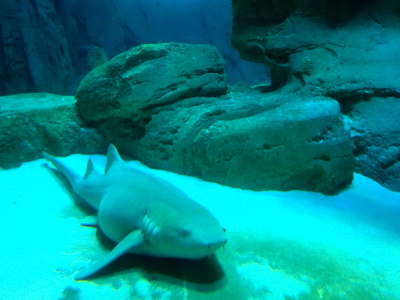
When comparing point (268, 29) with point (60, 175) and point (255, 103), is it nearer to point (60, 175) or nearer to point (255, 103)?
point (255, 103)

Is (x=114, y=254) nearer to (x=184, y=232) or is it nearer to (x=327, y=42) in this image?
(x=184, y=232)

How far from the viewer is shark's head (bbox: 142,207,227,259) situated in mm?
1734

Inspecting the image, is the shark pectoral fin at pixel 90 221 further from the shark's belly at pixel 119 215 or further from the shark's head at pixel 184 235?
the shark's head at pixel 184 235

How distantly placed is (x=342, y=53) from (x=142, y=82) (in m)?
3.22

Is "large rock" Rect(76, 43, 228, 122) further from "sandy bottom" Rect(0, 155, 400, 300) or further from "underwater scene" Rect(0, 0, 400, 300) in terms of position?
"sandy bottom" Rect(0, 155, 400, 300)

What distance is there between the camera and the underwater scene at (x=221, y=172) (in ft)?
6.20

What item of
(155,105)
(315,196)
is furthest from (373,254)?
(155,105)

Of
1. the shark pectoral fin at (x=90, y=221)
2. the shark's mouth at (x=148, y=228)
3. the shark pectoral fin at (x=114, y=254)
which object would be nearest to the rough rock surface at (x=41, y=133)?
the shark pectoral fin at (x=90, y=221)

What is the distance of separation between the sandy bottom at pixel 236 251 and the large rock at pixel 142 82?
1.38 metres

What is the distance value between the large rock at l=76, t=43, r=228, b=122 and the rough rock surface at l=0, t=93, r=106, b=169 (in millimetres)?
285

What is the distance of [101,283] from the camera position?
5.94ft

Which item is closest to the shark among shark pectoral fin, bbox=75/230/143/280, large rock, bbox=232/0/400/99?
shark pectoral fin, bbox=75/230/143/280

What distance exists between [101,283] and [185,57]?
143 inches

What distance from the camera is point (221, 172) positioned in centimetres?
360
